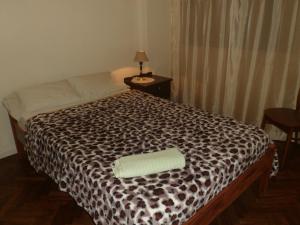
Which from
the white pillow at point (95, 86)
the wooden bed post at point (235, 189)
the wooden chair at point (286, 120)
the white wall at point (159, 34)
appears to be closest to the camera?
the wooden bed post at point (235, 189)

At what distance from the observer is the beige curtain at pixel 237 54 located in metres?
2.91

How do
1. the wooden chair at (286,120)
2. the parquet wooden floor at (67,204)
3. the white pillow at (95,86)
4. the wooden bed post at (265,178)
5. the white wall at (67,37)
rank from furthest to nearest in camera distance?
the white pillow at (95,86) < the white wall at (67,37) < the wooden chair at (286,120) < the wooden bed post at (265,178) < the parquet wooden floor at (67,204)

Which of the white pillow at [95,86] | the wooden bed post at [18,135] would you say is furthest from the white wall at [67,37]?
the white pillow at [95,86]

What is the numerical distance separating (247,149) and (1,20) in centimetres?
252

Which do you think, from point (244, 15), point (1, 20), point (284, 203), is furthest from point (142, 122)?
point (244, 15)

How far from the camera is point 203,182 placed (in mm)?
1539

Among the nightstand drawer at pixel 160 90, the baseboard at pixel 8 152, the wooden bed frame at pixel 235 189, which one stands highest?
the nightstand drawer at pixel 160 90

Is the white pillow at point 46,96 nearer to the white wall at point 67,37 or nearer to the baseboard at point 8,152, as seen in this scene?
the white wall at point 67,37

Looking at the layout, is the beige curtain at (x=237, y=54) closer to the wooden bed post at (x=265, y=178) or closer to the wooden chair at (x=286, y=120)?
the wooden chair at (x=286, y=120)

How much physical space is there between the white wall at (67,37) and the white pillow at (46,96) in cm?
24

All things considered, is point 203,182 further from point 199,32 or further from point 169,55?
point 169,55

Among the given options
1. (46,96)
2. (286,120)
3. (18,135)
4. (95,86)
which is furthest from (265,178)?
(18,135)

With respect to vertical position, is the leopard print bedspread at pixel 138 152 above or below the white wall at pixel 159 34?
below

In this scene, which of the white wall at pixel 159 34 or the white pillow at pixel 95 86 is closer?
the white pillow at pixel 95 86
